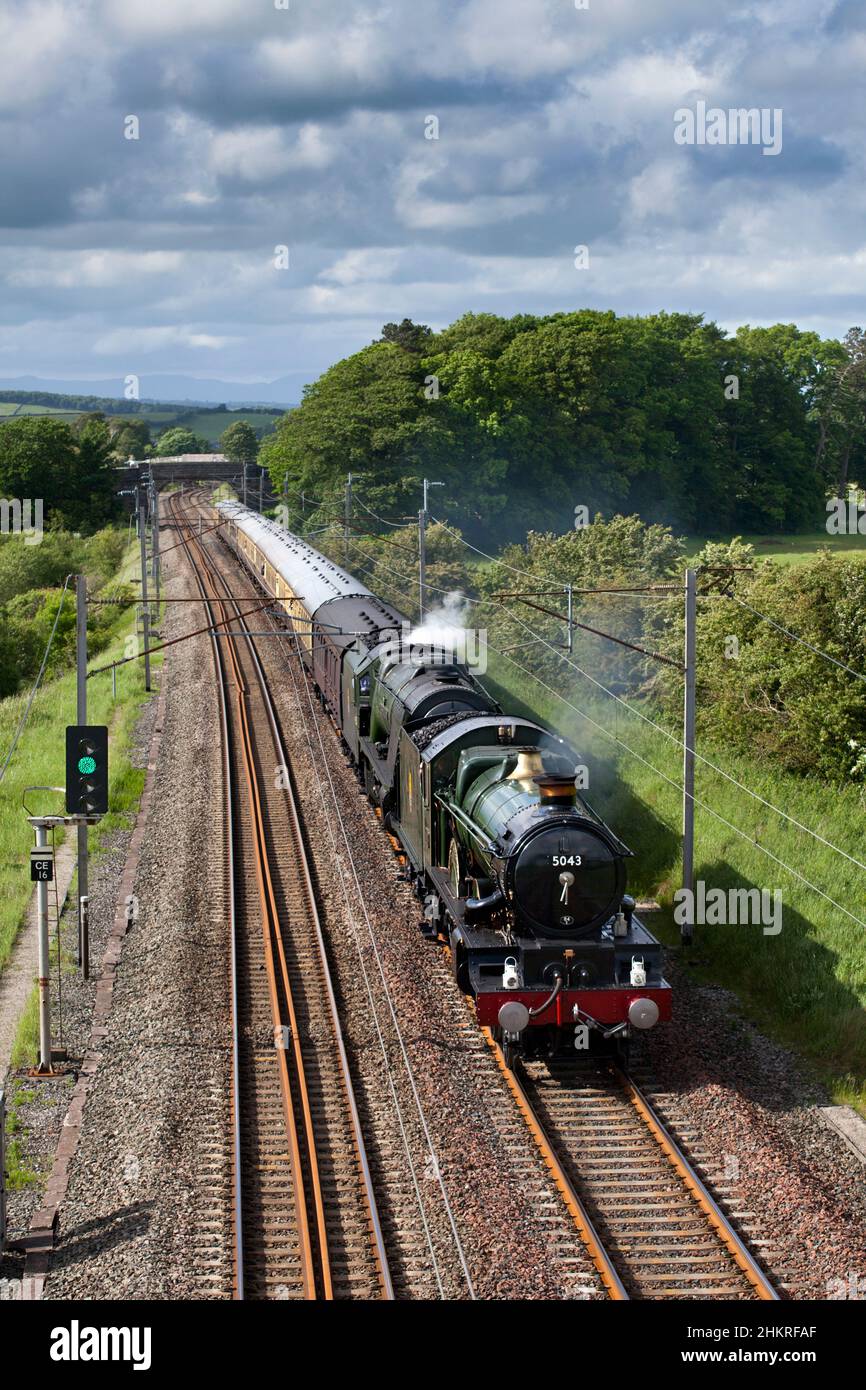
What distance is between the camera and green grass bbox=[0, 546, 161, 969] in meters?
23.3

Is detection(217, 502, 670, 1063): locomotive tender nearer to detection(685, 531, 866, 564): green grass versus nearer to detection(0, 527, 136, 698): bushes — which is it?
detection(0, 527, 136, 698): bushes

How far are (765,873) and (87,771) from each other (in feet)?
35.4

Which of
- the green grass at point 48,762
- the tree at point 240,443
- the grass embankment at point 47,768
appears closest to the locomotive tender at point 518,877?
the grass embankment at point 47,768

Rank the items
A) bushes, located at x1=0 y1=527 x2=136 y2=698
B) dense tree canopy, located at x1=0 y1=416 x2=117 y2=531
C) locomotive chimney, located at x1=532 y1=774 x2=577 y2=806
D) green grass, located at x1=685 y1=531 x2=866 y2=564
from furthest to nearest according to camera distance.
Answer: dense tree canopy, located at x1=0 y1=416 x2=117 y2=531 → green grass, located at x1=685 y1=531 x2=866 y2=564 → bushes, located at x1=0 y1=527 x2=136 y2=698 → locomotive chimney, located at x1=532 y1=774 x2=577 y2=806

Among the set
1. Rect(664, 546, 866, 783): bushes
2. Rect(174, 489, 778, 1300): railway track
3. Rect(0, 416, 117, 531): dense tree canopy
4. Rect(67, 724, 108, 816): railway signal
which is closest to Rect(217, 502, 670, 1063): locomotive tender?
Rect(174, 489, 778, 1300): railway track

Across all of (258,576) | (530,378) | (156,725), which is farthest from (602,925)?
(530,378)

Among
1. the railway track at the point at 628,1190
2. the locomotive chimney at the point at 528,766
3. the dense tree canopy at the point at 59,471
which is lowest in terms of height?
the railway track at the point at 628,1190

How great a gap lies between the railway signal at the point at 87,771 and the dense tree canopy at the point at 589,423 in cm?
4128

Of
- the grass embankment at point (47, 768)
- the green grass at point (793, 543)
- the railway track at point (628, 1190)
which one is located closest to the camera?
the railway track at point (628, 1190)

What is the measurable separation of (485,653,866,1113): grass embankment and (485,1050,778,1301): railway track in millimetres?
2309

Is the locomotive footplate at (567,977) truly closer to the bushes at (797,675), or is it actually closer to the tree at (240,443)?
the bushes at (797,675)

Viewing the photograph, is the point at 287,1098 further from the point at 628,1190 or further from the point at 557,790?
the point at 557,790

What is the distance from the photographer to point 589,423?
246 feet

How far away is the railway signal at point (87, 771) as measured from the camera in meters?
19.2
